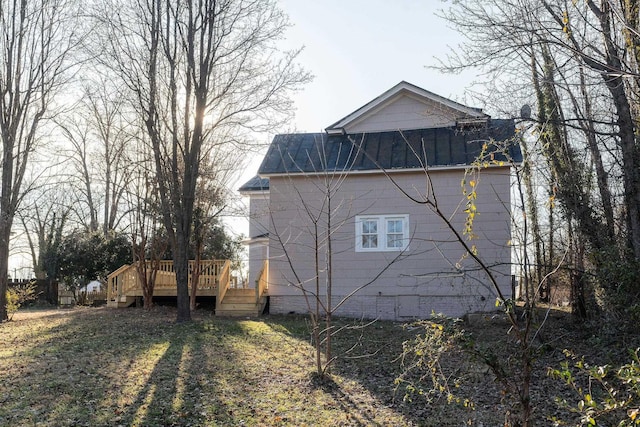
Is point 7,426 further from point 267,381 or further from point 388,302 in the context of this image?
point 388,302

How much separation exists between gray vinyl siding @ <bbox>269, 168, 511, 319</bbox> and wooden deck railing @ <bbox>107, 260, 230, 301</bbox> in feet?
6.78

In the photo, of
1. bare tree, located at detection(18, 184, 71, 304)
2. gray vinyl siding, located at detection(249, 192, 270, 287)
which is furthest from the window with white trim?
bare tree, located at detection(18, 184, 71, 304)

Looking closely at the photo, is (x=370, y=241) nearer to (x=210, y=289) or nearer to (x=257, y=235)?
(x=210, y=289)

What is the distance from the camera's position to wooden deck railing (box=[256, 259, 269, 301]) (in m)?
14.6

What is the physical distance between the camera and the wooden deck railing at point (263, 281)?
14.6m

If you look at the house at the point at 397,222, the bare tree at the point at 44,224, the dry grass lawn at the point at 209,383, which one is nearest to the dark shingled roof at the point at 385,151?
the house at the point at 397,222

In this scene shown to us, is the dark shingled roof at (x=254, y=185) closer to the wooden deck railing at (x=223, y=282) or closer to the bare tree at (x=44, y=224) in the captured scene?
the wooden deck railing at (x=223, y=282)

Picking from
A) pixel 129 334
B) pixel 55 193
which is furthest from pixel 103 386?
pixel 55 193

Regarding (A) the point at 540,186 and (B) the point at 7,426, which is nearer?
(B) the point at 7,426

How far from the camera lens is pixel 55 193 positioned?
97.9 feet

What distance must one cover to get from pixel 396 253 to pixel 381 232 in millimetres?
672

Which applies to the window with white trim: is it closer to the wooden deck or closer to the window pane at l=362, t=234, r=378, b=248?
the window pane at l=362, t=234, r=378, b=248

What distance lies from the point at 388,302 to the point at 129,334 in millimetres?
6412

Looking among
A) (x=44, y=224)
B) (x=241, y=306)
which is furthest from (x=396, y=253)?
(x=44, y=224)
